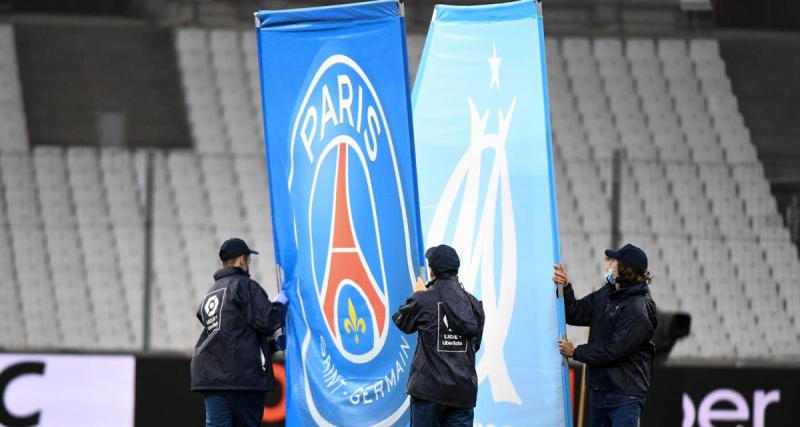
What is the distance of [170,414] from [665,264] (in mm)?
5105

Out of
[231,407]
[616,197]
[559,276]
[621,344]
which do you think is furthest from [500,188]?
[616,197]

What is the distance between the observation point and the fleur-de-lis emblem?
7367mm

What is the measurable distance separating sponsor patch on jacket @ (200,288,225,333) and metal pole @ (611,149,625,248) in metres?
5.33

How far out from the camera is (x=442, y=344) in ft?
22.7

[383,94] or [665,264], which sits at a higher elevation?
[383,94]

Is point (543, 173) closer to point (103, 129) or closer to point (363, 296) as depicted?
point (363, 296)

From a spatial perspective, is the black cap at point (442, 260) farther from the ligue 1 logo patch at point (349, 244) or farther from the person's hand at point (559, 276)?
the person's hand at point (559, 276)

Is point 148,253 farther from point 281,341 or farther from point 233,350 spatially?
point 233,350

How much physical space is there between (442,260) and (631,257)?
1.12 metres


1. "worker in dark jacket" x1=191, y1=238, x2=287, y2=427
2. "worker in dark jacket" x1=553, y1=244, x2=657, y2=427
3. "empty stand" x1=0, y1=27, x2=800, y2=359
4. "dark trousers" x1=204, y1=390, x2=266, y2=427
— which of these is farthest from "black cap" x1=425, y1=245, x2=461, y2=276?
"empty stand" x1=0, y1=27, x2=800, y2=359

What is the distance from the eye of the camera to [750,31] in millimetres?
19562

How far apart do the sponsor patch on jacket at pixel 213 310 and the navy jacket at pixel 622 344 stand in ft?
6.48

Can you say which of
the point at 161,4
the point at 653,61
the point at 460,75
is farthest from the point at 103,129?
the point at 460,75

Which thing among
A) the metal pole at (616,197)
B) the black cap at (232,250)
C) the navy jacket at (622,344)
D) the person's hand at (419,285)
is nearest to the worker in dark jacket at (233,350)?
the black cap at (232,250)
